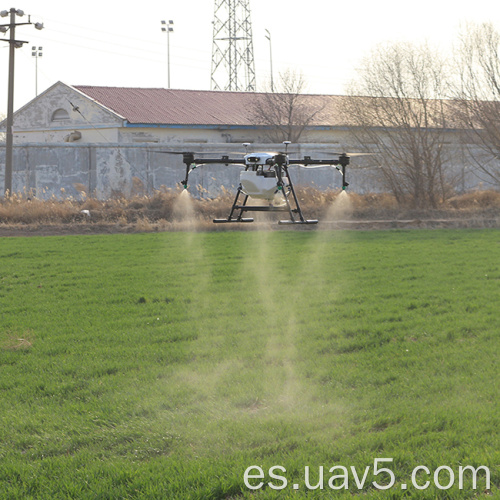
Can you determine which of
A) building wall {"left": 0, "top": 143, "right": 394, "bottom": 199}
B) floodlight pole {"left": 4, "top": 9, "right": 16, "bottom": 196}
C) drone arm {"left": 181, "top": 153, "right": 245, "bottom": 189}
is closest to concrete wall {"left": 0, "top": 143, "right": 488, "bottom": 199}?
building wall {"left": 0, "top": 143, "right": 394, "bottom": 199}

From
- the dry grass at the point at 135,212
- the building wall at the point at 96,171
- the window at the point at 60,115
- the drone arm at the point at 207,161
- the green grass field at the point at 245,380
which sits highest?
the window at the point at 60,115

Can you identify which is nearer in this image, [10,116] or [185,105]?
[10,116]

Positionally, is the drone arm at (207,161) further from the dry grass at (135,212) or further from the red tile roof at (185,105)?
the red tile roof at (185,105)

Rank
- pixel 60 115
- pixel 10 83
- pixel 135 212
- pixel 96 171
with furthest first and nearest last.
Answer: pixel 60 115, pixel 96 171, pixel 10 83, pixel 135 212

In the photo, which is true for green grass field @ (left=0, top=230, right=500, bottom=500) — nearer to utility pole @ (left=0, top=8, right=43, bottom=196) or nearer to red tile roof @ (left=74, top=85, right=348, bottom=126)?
utility pole @ (left=0, top=8, right=43, bottom=196)

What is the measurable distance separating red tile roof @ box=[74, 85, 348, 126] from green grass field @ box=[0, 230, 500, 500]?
1083 inches

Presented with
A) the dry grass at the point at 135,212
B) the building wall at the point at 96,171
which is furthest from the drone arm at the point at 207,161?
the building wall at the point at 96,171

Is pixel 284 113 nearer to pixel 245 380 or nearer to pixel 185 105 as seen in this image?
pixel 185 105

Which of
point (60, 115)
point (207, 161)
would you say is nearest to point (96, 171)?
point (60, 115)

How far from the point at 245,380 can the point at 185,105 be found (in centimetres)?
3964

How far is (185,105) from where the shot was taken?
Result: 47406 millimetres

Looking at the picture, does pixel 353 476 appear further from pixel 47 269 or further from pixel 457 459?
pixel 47 269

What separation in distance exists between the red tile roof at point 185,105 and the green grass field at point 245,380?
27.5m

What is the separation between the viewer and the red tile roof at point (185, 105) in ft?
146
